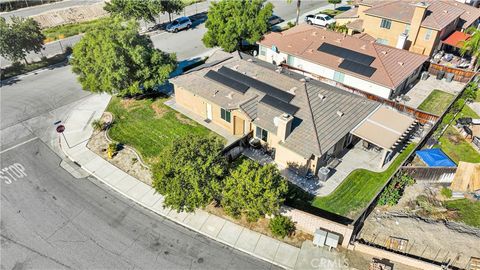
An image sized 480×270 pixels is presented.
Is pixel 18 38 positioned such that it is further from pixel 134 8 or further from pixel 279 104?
pixel 279 104

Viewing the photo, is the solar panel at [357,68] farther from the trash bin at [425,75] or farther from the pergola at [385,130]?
the trash bin at [425,75]

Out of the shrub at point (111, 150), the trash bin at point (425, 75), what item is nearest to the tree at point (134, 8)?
the shrub at point (111, 150)

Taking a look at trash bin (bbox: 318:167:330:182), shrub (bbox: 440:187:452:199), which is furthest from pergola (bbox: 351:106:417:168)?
shrub (bbox: 440:187:452:199)

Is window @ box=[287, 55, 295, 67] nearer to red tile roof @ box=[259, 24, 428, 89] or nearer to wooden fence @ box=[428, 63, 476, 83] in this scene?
red tile roof @ box=[259, 24, 428, 89]

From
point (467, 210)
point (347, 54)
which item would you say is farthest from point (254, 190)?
point (347, 54)

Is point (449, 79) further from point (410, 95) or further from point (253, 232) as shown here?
point (253, 232)
